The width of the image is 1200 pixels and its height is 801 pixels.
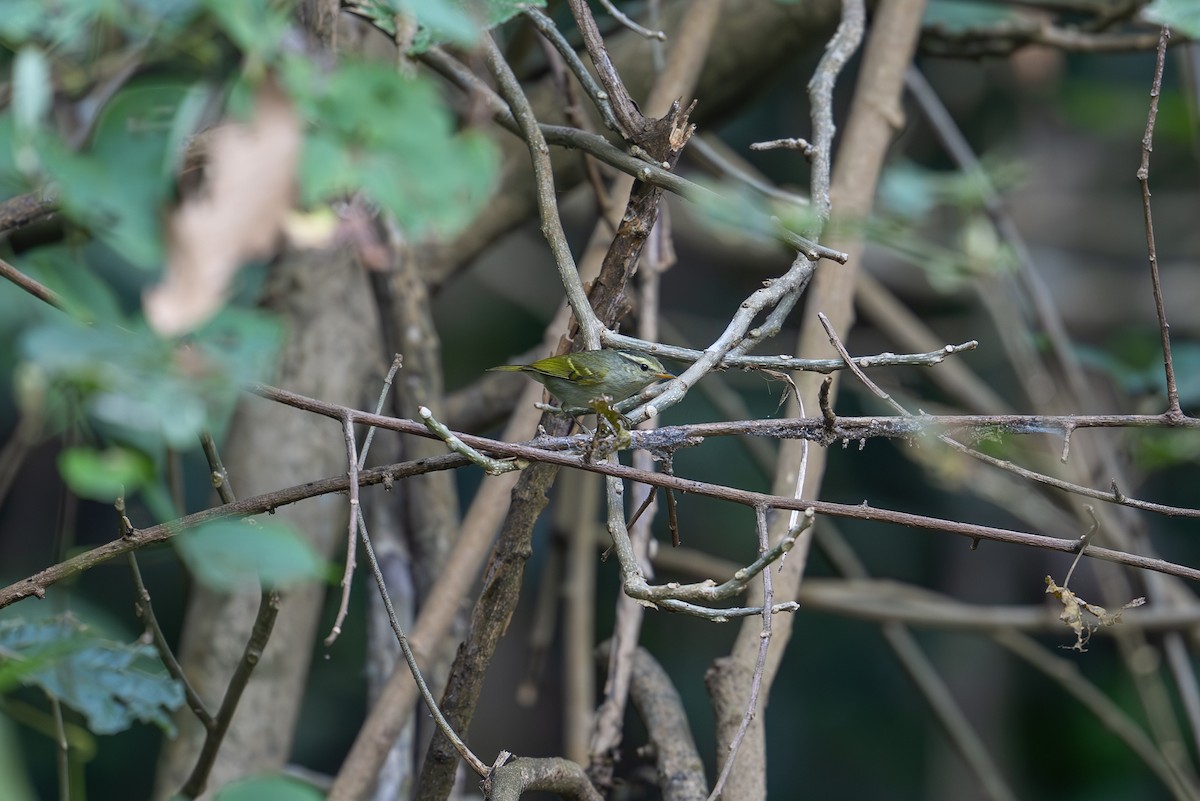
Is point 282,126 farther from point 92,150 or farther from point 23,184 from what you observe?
point 23,184

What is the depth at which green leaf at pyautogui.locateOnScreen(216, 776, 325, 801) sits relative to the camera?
2.73 ft

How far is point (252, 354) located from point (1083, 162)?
5.76 m

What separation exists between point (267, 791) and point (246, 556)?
0.71 feet

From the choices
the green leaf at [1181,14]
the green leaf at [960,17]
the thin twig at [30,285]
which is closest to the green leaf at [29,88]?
the thin twig at [30,285]

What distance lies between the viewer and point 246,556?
0.74 m

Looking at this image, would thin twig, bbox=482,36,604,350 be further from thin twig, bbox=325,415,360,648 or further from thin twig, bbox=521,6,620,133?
thin twig, bbox=325,415,360,648

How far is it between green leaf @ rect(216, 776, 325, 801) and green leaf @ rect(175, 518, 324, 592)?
0.18 metres

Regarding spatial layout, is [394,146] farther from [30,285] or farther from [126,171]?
[30,285]

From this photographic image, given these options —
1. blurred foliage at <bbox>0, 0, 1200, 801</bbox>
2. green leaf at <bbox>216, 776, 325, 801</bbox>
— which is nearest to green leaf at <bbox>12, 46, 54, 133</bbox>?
blurred foliage at <bbox>0, 0, 1200, 801</bbox>

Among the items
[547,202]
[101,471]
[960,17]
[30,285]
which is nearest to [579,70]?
[547,202]

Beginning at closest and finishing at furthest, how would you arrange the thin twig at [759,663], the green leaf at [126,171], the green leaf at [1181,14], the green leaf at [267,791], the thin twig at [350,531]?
1. the green leaf at [126,171]
2. the green leaf at [267,791]
3. the thin twig at [350,531]
4. the thin twig at [759,663]
5. the green leaf at [1181,14]

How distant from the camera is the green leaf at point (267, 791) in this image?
0.83 meters

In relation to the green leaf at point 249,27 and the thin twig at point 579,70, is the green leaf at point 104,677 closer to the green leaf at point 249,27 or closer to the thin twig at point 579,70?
the thin twig at point 579,70

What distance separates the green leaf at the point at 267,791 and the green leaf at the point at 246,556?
0.59 feet
